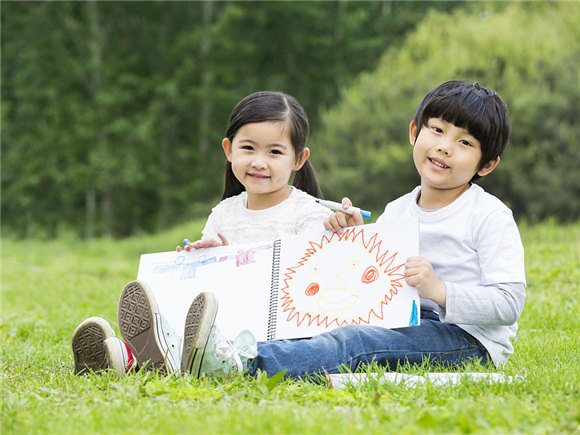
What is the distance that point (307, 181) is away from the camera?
146 inches

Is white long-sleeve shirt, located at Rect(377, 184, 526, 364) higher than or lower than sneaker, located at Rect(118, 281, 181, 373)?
higher

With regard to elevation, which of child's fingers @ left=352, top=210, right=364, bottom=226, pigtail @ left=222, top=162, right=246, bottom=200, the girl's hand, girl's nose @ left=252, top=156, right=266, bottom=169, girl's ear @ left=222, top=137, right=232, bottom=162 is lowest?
the girl's hand

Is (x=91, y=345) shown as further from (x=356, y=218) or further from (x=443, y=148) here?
(x=443, y=148)

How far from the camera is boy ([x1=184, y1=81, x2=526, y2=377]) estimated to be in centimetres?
270

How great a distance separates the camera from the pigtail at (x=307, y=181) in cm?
371

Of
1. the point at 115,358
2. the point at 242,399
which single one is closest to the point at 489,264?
the point at 242,399

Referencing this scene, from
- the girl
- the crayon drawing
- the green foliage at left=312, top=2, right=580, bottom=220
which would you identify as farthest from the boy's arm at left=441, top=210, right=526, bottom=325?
the green foliage at left=312, top=2, right=580, bottom=220

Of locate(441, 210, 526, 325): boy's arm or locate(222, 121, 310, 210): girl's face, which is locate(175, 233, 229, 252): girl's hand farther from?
locate(441, 210, 526, 325): boy's arm

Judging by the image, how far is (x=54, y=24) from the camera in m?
19.1

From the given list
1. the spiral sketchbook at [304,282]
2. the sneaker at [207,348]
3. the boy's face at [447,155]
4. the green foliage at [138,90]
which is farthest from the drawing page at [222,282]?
the green foliage at [138,90]

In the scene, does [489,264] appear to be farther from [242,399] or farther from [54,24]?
[54,24]

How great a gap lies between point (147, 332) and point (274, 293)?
67 cm

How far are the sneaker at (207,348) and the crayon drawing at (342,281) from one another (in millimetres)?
483

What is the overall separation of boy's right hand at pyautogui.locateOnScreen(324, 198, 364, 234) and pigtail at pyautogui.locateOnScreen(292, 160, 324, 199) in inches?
21.7
